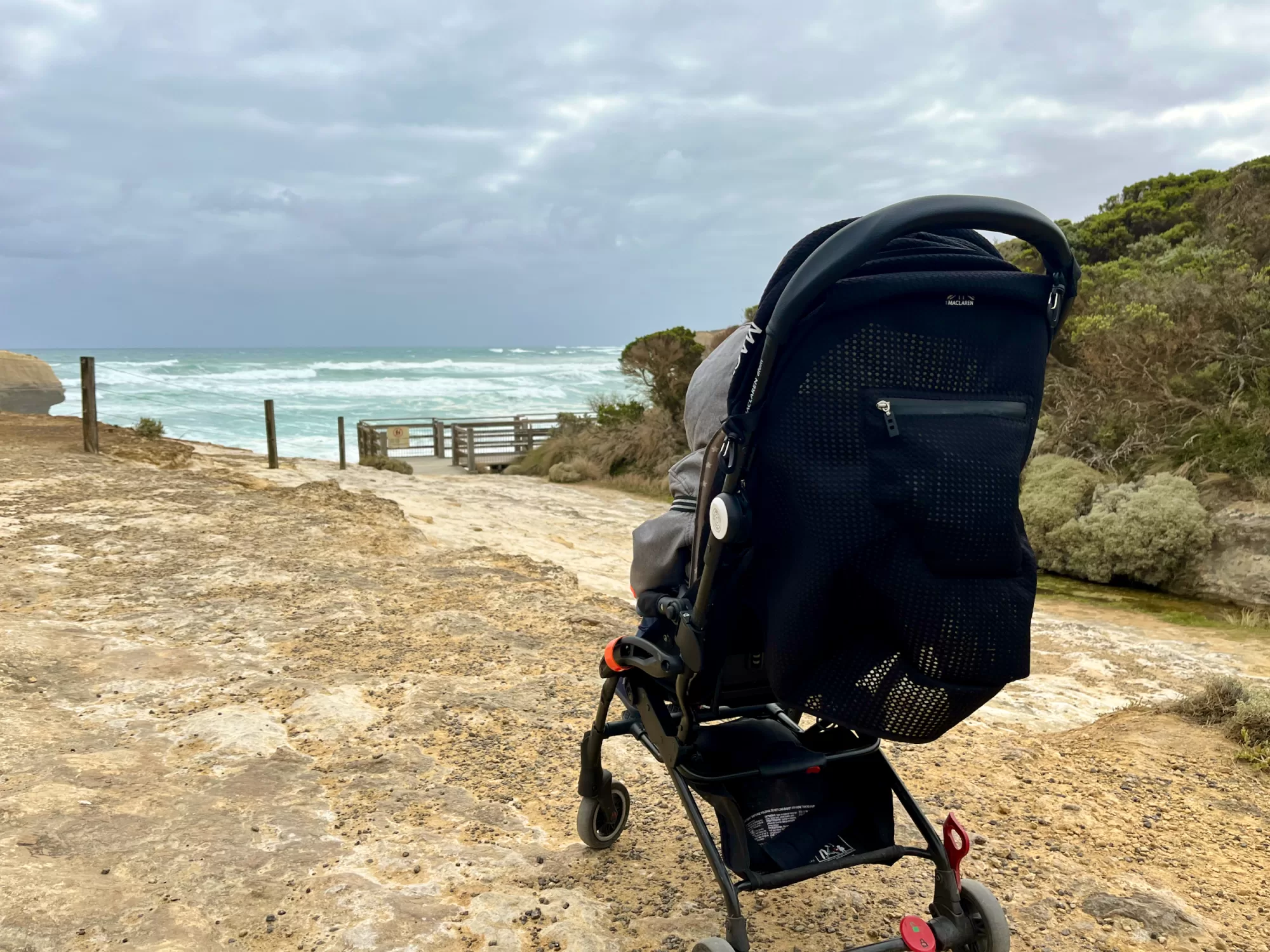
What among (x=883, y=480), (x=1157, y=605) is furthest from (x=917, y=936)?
(x=1157, y=605)

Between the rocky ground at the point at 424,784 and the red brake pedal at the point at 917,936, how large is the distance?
479mm

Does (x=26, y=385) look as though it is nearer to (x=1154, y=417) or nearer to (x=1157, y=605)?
(x=1154, y=417)

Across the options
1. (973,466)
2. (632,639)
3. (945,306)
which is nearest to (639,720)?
(632,639)

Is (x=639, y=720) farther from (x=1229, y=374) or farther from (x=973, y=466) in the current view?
(x=1229, y=374)

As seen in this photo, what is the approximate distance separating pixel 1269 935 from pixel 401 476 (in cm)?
1516

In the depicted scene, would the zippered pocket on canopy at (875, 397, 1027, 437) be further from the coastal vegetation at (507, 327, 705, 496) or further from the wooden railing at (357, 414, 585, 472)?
the wooden railing at (357, 414, 585, 472)

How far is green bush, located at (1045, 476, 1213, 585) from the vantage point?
28.3 ft

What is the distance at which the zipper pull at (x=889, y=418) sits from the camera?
160 cm

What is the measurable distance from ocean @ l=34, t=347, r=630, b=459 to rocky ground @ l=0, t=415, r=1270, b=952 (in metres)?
16.4

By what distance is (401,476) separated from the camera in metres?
16.2

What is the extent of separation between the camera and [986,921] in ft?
6.59

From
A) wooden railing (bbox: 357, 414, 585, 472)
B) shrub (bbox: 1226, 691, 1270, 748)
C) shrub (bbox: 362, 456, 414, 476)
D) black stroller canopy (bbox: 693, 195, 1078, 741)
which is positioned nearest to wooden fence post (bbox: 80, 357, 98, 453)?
shrub (bbox: 362, 456, 414, 476)

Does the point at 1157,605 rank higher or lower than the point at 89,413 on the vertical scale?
lower

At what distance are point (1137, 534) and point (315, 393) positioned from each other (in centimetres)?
4759
